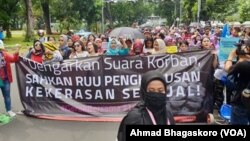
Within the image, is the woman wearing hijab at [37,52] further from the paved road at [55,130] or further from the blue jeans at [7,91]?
the paved road at [55,130]

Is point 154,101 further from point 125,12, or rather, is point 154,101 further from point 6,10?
point 125,12

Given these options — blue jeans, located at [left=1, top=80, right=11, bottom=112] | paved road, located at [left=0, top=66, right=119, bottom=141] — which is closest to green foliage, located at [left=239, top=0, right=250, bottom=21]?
blue jeans, located at [left=1, top=80, right=11, bottom=112]

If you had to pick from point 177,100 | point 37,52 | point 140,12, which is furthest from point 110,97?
point 140,12

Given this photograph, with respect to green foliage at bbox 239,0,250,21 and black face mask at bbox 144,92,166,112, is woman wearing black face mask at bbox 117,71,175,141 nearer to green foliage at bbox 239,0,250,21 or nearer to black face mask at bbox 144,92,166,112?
black face mask at bbox 144,92,166,112

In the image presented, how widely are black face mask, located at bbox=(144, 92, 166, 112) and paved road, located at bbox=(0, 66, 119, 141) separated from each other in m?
3.70

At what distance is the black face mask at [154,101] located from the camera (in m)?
3.52

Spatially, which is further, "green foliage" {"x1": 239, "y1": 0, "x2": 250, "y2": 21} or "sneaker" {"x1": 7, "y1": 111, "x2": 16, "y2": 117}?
"green foliage" {"x1": 239, "y1": 0, "x2": 250, "y2": 21}

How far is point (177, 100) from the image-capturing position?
26.3 feet

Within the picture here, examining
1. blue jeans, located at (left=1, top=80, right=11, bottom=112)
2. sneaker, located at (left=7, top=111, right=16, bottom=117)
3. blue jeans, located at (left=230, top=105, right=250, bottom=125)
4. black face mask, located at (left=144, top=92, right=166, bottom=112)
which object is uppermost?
black face mask, located at (left=144, top=92, right=166, bottom=112)

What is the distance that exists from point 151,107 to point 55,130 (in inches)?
176

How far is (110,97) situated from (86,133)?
1.18 m

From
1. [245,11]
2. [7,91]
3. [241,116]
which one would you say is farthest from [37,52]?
[245,11]

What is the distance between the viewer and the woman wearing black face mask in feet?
11.3

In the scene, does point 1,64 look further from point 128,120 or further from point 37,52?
point 128,120
